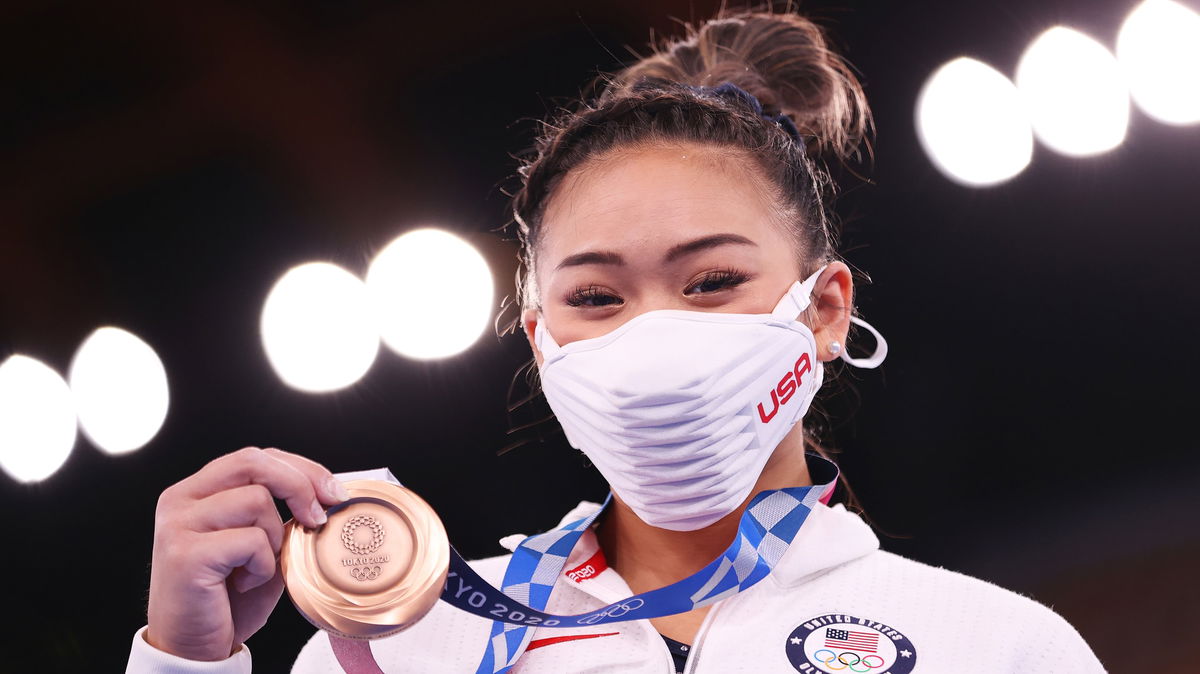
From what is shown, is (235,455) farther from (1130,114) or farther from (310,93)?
(1130,114)

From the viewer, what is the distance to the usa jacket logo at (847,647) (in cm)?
167

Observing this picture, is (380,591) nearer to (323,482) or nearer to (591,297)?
(323,482)

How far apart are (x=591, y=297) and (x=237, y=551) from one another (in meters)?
0.75

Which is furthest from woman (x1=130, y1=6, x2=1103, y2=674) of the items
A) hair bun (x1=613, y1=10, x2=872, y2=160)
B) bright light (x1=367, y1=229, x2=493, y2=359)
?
bright light (x1=367, y1=229, x2=493, y2=359)

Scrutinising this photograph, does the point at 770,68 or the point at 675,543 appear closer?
the point at 675,543

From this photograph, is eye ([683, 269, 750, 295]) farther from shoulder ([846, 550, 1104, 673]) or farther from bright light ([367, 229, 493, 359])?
bright light ([367, 229, 493, 359])

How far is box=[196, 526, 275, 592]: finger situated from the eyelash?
70cm

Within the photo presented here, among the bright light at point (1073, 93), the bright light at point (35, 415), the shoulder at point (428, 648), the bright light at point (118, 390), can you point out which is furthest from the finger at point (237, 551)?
the bright light at point (1073, 93)

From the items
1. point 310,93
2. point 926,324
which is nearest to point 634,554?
point 926,324

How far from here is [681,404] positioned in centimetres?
166

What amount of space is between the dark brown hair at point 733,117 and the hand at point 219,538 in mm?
806

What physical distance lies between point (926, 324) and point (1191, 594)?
1.21 metres

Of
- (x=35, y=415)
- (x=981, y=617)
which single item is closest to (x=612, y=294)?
(x=981, y=617)

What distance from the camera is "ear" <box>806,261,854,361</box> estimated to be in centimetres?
199
